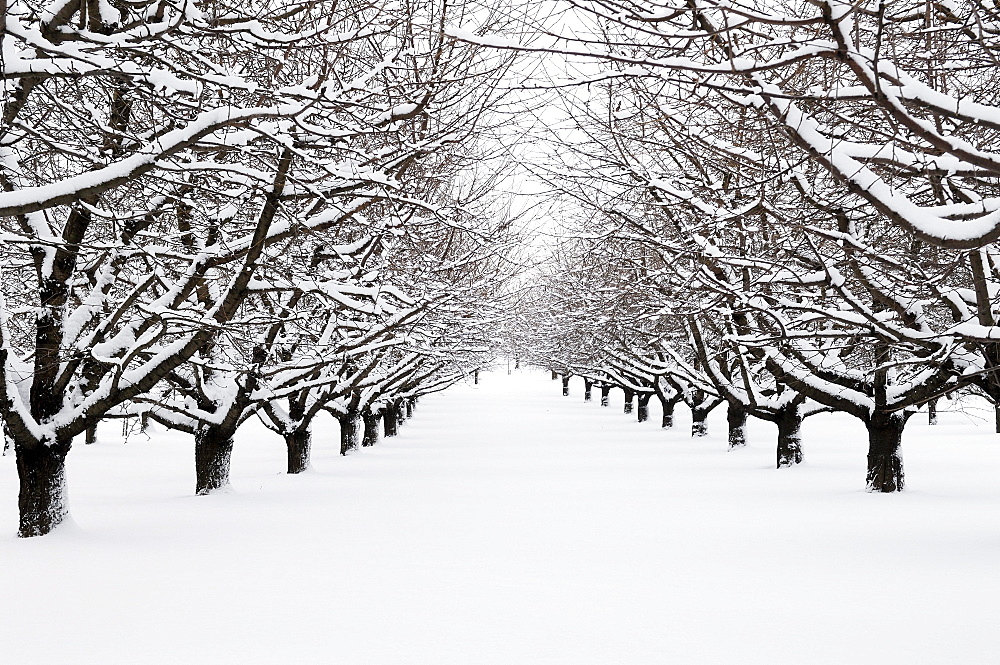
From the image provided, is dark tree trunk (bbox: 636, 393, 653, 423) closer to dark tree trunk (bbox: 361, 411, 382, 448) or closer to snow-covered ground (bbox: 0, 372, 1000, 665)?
dark tree trunk (bbox: 361, 411, 382, 448)

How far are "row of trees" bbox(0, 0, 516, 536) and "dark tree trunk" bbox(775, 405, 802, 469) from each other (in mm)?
7358

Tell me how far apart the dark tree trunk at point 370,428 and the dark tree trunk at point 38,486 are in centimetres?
1489

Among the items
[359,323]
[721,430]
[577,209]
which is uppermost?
[577,209]

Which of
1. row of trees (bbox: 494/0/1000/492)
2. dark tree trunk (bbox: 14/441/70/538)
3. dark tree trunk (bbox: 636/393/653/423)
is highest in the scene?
row of trees (bbox: 494/0/1000/492)

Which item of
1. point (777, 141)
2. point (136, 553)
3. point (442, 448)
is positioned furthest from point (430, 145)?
point (442, 448)

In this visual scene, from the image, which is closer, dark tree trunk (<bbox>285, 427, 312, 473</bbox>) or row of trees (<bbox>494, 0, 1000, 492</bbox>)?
row of trees (<bbox>494, 0, 1000, 492</bbox>)

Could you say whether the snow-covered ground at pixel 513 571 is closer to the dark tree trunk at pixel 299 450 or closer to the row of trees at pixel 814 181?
the dark tree trunk at pixel 299 450

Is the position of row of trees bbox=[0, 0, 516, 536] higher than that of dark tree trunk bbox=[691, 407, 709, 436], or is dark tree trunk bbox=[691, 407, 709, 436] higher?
row of trees bbox=[0, 0, 516, 536]

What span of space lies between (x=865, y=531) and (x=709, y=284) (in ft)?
10.6

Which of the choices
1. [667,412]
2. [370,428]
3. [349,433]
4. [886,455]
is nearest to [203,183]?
[886,455]

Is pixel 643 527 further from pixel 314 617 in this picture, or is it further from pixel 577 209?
pixel 577 209

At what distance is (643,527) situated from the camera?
34.0 feet

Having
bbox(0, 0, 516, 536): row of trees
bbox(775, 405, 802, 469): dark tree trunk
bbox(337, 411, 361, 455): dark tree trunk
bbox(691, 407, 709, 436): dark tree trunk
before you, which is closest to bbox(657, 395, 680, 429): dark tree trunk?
bbox(691, 407, 709, 436): dark tree trunk

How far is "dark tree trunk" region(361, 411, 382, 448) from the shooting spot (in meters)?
24.8
